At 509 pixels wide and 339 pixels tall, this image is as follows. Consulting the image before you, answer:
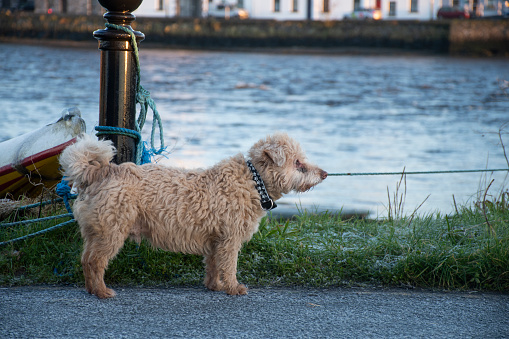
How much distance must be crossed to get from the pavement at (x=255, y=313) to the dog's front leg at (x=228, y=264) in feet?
0.23

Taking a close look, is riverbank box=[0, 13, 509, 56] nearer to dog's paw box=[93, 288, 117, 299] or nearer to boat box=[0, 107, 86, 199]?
boat box=[0, 107, 86, 199]

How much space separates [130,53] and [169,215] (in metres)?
1.41

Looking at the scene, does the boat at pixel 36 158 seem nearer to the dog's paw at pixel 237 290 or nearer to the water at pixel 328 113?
the water at pixel 328 113

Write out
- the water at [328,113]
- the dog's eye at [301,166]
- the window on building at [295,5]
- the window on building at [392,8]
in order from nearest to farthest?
the dog's eye at [301,166]
the water at [328,113]
the window on building at [392,8]
the window on building at [295,5]

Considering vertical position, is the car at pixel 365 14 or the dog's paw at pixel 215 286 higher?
the car at pixel 365 14

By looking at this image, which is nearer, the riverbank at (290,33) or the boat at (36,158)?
the boat at (36,158)

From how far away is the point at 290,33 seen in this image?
51781mm

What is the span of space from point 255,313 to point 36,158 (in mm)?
2677

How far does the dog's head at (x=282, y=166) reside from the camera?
4.20m

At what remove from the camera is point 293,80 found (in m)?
28.8

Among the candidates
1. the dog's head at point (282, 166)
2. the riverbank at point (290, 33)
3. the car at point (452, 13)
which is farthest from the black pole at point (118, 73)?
the car at point (452, 13)

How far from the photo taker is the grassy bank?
4.25 meters

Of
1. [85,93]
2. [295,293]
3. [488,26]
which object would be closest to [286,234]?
[295,293]

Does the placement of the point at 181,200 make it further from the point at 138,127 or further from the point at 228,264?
the point at 138,127
